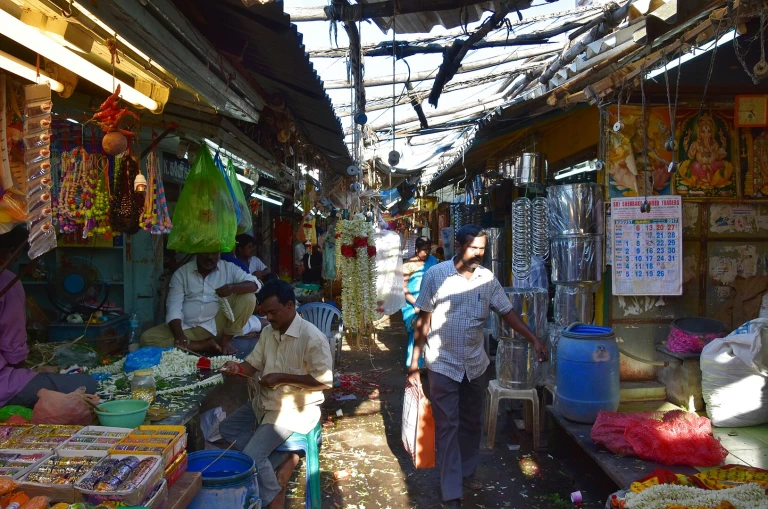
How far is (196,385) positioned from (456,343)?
6.44 feet

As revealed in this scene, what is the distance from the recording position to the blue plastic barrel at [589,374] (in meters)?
4.96

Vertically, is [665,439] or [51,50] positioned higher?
[51,50]

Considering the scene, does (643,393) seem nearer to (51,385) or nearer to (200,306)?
(200,306)

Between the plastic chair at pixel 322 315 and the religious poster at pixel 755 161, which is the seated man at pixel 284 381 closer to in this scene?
the plastic chair at pixel 322 315

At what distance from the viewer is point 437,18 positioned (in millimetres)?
5074

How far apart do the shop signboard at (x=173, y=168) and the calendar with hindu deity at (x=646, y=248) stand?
4.70m

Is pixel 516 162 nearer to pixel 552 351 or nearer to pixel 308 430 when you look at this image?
pixel 552 351

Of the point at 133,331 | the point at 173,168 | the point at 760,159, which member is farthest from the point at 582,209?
the point at 133,331

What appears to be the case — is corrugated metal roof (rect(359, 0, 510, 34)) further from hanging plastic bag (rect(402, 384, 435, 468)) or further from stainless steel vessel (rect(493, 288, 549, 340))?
hanging plastic bag (rect(402, 384, 435, 468))

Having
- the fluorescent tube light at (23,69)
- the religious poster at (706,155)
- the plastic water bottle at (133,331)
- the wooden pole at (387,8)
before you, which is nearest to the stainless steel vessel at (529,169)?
the religious poster at (706,155)

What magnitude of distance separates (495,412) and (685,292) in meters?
2.36

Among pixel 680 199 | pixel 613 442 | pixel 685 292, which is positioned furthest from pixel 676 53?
pixel 613 442

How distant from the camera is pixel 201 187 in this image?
4555 mm

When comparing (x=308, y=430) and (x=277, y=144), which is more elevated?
(x=277, y=144)
